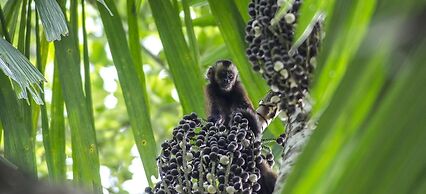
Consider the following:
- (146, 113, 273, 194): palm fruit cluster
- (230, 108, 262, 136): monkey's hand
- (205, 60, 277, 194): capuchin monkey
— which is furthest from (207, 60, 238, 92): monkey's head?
(146, 113, 273, 194): palm fruit cluster

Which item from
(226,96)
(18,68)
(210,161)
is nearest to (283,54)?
(210,161)

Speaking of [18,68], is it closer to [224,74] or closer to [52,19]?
[52,19]

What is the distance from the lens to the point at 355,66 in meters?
0.41

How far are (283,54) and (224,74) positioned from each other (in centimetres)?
56

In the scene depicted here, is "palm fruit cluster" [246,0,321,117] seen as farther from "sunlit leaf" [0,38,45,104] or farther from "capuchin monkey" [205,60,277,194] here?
"sunlit leaf" [0,38,45,104]

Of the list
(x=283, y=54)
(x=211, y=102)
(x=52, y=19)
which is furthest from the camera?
(x=211, y=102)

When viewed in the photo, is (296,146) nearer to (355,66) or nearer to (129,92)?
(129,92)

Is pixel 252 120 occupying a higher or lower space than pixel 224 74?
lower

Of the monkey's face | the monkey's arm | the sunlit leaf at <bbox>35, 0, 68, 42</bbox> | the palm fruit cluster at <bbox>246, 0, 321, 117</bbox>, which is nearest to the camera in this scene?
the palm fruit cluster at <bbox>246, 0, 321, 117</bbox>

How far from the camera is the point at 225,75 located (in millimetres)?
1683

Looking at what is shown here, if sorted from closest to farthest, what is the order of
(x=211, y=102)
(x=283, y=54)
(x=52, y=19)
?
(x=283, y=54)
(x=52, y=19)
(x=211, y=102)

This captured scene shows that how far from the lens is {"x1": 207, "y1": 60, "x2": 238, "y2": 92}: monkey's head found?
65.3 inches

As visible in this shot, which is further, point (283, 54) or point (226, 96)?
point (226, 96)

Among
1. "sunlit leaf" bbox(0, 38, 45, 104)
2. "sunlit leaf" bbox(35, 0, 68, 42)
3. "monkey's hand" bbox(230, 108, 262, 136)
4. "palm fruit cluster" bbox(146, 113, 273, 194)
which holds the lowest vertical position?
"palm fruit cluster" bbox(146, 113, 273, 194)
